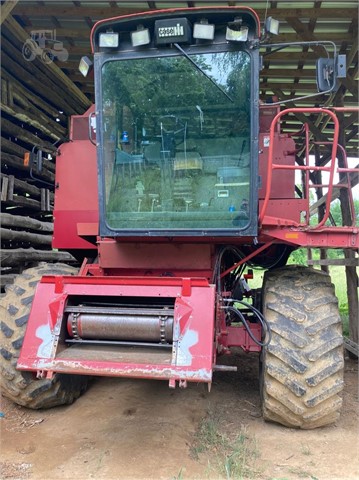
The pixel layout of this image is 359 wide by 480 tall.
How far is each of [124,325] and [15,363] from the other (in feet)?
3.59

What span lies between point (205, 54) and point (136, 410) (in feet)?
10.6

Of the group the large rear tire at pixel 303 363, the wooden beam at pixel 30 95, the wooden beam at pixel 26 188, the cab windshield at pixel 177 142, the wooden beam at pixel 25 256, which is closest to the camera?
the large rear tire at pixel 303 363

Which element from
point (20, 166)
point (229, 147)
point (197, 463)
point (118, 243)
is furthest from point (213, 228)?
point (20, 166)

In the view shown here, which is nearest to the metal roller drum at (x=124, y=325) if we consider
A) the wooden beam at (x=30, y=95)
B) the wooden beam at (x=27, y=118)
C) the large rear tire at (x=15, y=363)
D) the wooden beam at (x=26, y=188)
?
the large rear tire at (x=15, y=363)

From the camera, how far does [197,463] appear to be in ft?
10.4

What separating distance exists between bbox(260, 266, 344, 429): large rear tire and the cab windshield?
917 millimetres

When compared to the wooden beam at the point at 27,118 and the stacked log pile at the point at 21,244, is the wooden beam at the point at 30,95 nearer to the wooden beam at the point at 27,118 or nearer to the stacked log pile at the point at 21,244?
the wooden beam at the point at 27,118

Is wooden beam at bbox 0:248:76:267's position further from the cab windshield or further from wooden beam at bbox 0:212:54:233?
the cab windshield

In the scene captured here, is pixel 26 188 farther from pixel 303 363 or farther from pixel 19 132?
pixel 303 363

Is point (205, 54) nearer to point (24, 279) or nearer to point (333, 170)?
point (333, 170)

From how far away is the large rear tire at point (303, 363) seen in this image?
3.44m

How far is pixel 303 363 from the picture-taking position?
344 centimetres


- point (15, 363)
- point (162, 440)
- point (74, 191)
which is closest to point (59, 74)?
point (74, 191)

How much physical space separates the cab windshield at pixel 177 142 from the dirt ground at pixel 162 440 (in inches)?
68.2
